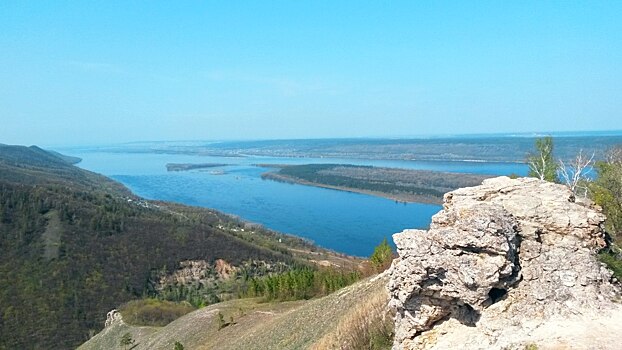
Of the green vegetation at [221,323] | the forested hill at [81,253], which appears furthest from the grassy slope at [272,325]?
the forested hill at [81,253]

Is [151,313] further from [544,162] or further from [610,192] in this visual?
[610,192]

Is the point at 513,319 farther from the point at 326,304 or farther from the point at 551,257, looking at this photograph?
the point at 326,304

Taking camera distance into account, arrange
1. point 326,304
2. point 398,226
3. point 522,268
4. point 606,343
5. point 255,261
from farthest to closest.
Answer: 1. point 398,226
2. point 255,261
3. point 326,304
4. point 522,268
5. point 606,343

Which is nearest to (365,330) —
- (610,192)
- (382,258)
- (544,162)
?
(610,192)

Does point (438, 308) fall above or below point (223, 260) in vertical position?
above

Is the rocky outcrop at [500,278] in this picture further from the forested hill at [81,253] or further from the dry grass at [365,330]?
the forested hill at [81,253]

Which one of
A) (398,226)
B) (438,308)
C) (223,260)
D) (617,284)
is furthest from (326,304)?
(398,226)
